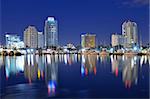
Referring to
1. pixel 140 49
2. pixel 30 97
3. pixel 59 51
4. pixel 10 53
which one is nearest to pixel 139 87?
pixel 30 97

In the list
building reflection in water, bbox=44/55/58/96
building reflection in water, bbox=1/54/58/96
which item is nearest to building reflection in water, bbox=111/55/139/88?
building reflection in water, bbox=44/55/58/96

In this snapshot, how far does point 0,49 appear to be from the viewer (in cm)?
12350

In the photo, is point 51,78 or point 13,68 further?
point 13,68

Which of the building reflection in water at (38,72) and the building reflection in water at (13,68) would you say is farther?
the building reflection in water at (13,68)

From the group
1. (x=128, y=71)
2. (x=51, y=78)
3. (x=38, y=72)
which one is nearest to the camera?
(x=51, y=78)

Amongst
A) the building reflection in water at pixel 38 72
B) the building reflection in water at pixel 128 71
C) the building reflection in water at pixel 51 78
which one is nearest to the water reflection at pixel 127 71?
the building reflection in water at pixel 128 71

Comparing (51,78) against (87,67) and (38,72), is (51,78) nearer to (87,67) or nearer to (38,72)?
(38,72)

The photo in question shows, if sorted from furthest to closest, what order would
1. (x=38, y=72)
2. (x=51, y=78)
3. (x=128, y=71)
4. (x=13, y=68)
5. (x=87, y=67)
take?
1. (x=87, y=67)
2. (x=13, y=68)
3. (x=128, y=71)
4. (x=38, y=72)
5. (x=51, y=78)

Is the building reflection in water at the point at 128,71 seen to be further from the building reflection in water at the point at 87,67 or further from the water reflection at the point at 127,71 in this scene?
the building reflection in water at the point at 87,67

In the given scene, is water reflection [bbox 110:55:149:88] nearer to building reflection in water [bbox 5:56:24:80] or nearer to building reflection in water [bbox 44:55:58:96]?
building reflection in water [bbox 44:55:58:96]

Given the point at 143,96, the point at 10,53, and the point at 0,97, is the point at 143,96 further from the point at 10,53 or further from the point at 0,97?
the point at 10,53

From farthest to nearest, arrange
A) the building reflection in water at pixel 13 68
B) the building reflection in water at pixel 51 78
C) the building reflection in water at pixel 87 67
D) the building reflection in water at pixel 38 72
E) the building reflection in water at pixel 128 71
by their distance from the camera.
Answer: the building reflection in water at pixel 87 67, the building reflection in water at pixel 13 68, the building reflection in water at pixel 128 71, the building reflection in water at pixel 38 72, the building reflection in water at pixel 51 78

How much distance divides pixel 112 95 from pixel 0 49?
112369 millimetres

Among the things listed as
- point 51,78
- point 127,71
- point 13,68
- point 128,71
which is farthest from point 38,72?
point 128,71
